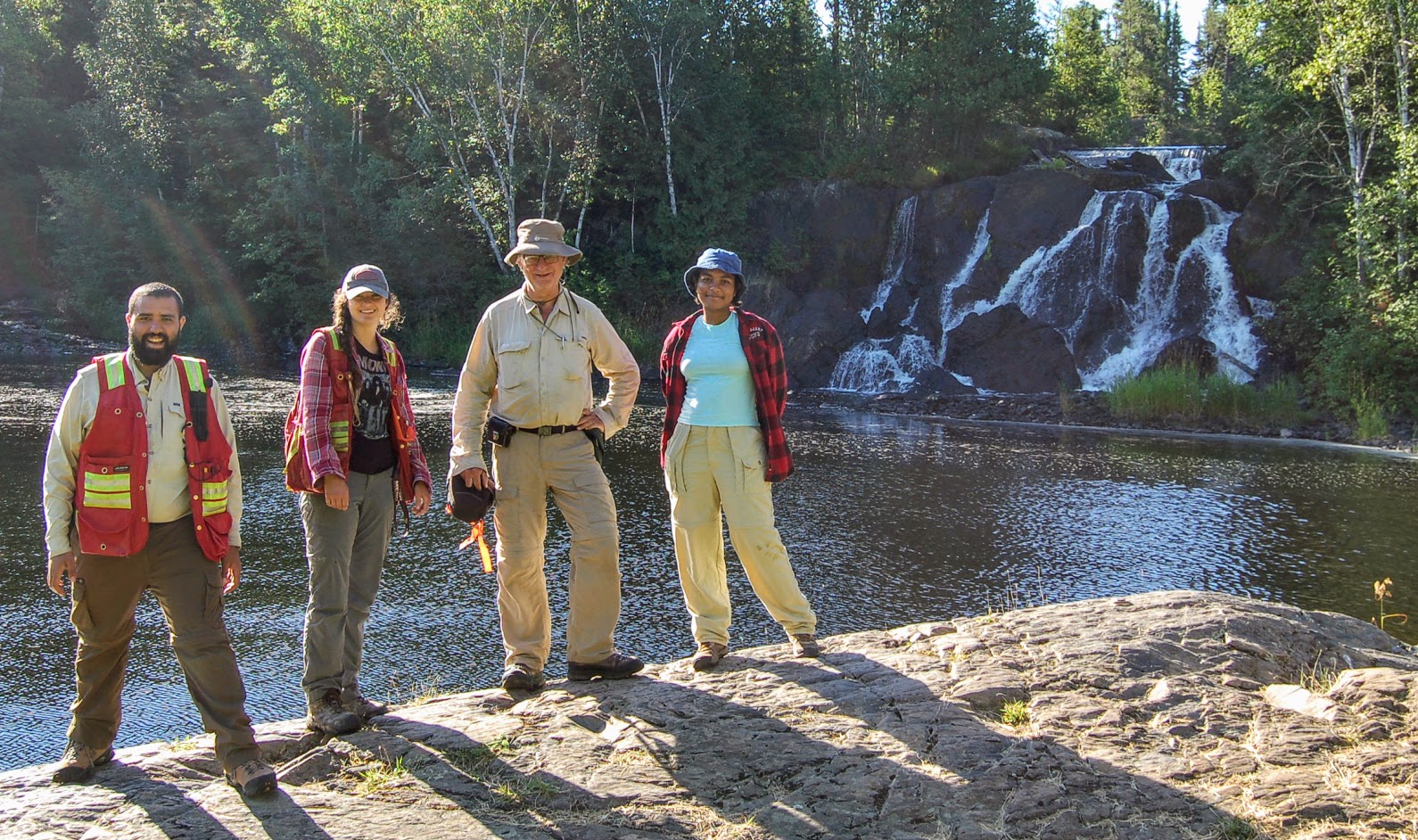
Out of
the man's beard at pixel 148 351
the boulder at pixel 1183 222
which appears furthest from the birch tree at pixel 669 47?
the man's beard at pixel 148 351

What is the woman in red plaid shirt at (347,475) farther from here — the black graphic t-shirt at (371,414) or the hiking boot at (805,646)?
the hiking boot at (805,646)

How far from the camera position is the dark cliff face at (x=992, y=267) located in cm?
2561

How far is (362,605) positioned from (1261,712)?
150 inches

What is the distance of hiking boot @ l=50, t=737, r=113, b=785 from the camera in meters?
4.19

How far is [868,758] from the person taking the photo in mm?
4320

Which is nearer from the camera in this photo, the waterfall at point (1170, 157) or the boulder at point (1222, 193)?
the boulder at point (1222, 193)

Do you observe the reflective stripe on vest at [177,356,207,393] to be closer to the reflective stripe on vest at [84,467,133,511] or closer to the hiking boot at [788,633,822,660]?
the reflective stripe on vest at [84,467,133,511]

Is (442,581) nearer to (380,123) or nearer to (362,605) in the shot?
(362,605)

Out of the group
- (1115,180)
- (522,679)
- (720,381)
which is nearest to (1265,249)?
(1115,180)

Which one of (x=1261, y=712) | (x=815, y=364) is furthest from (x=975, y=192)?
(x=1261, y=712)

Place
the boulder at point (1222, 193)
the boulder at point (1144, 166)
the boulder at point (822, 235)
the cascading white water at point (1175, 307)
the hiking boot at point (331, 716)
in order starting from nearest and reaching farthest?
1. the hiking boot at point (331, 716)
2. the cascading white water at point (1175, 307)
3. the boulder at point (1222, 193)
4. the boulder at point (1144, 166)
5. the boulder at point (822, 235)

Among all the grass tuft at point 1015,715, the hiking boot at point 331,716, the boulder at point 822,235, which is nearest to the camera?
the grass tuft at point 1015,715

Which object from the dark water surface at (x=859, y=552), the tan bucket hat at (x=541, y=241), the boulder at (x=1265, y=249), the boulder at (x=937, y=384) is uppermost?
the boulder at (x=1265, y=249)

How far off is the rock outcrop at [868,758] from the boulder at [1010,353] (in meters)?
20.6
